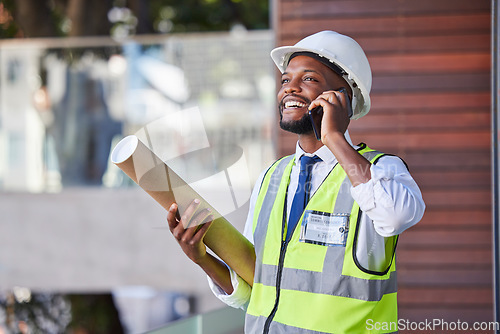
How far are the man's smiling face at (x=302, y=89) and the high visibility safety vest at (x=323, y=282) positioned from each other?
0.56ft

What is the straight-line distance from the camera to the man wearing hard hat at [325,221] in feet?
5.13

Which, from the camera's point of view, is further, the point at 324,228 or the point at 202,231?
the point at 324,228

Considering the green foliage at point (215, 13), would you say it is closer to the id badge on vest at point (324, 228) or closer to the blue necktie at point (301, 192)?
the blue necktie at point (301, 192)

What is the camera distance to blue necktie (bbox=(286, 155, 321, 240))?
1.80 meters

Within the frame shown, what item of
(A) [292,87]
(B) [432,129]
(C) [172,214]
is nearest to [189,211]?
(C) [172,214]

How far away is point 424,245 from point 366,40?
1.31m

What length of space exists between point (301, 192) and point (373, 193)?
0.34 m

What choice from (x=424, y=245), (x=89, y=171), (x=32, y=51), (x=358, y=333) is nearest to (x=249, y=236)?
(x=358, y=333)

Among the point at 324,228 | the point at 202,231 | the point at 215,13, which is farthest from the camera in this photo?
the point at 215,13

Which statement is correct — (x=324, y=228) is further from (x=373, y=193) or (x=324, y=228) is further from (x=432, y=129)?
(x=432, y=129)

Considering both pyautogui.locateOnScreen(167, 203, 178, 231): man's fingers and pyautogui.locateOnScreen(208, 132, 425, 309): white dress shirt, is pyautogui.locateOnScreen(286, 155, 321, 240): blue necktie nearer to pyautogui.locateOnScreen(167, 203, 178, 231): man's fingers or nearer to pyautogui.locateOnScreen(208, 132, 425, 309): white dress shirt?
pyautogui.locateOnScreen(208, 132, 425, 309): white dress shirt

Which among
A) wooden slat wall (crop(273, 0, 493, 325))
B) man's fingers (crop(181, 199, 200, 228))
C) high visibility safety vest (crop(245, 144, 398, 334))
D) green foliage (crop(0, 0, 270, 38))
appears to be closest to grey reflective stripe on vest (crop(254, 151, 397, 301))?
high visibility safety vest (crop(245, 144, 398, 334))

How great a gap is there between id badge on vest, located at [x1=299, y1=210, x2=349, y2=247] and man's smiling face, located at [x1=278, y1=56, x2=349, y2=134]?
0.24 m

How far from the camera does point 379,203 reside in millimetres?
1518
